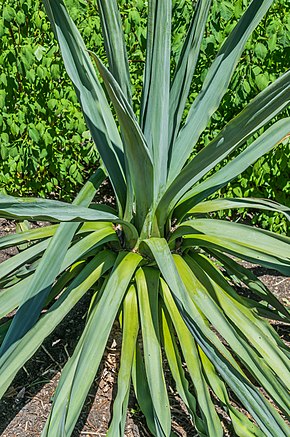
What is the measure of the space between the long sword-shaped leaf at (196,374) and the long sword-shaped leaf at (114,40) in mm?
724

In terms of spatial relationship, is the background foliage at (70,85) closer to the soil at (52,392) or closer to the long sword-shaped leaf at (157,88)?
the long sword-shaped leaf at (157,88)

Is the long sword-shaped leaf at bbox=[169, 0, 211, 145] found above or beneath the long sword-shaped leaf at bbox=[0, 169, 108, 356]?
above

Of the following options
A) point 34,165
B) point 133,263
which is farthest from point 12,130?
point 133,263

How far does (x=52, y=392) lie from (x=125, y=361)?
1.60 feet

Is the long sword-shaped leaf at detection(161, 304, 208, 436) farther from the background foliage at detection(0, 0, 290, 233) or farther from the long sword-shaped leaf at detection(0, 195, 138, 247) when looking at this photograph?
the background foliage at detection(0, 0, 290, 233)

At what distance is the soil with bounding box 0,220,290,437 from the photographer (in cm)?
239

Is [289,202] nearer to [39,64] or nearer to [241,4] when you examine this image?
[241,4]

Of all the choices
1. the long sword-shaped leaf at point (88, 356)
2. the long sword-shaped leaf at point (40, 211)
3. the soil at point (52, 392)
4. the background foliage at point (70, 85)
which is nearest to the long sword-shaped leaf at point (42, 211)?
the long sword-shaped leaf at point (40, 211)

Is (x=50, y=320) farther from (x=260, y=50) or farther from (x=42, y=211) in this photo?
(x=260, y=50)

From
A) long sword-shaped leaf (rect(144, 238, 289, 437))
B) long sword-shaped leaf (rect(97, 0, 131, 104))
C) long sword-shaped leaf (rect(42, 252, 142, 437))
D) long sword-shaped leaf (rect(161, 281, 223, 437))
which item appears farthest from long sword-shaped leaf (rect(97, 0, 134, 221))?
long sword-shaped leaf (rect(144, 238, 289, 437))

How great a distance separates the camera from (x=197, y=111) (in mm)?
2316

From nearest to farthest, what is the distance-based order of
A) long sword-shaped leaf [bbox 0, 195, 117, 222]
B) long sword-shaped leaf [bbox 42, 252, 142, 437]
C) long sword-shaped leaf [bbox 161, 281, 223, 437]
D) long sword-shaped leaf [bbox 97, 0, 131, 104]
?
1. long sword-shaped leaf [bbox 0, 195, 117, 222]
2. long sword-shaped leaf [bbox 42, 252, 142, 437]
3. long sword-shaped leaf [bbox 161, 281, 223, 437]
4. long sword-shaped leaf [bbox 97, 0, 131, 104]

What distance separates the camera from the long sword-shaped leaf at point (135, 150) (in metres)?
1.80

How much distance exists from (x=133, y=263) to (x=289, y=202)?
4.06 ft
